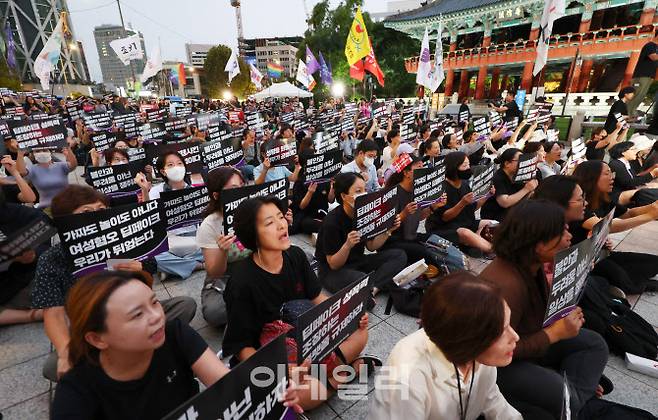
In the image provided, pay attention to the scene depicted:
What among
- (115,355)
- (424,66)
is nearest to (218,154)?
(115,355)

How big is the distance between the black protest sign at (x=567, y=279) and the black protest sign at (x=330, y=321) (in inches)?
43.5

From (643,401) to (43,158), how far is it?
24.9 ft

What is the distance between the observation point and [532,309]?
6.97 feet

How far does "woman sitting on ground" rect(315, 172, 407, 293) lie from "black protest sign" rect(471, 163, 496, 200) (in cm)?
144

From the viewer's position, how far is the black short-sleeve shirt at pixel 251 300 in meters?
2.16

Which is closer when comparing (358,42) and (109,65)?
(358,42)

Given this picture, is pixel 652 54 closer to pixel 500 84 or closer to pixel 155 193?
pixel 155 193

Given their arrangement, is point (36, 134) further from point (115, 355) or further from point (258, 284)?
point (115, 355)

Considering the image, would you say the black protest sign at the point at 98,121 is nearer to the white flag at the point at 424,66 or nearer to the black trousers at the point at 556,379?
the white flag at the point at 424,66

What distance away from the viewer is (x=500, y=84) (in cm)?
3030

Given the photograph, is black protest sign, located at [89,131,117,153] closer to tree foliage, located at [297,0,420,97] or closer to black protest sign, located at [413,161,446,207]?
black protest sign, located at [413,161,446,207]

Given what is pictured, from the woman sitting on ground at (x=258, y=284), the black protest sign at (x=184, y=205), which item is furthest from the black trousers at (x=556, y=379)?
the black protest sign at (x=184, y=205)

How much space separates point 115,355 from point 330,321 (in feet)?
3.44

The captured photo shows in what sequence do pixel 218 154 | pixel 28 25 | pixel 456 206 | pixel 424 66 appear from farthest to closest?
1. pixel 28 25
2. pixel 424 66
3. pixel 218 154
4. pixel 456 206
